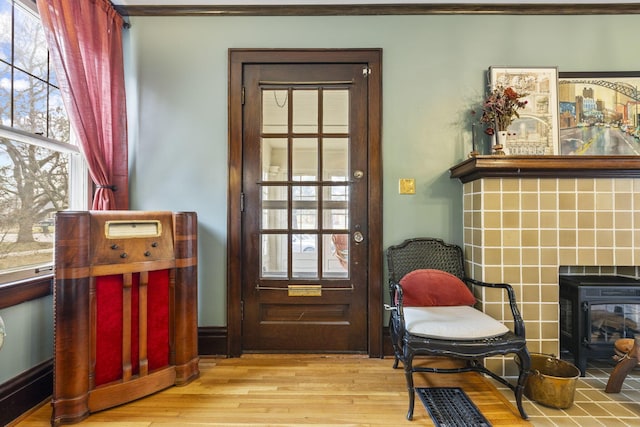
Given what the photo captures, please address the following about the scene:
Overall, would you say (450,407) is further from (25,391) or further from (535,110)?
(25,391)

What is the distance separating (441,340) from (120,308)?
179 cm

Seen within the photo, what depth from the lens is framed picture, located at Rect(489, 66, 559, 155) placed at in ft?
8.05

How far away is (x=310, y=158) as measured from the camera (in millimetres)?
2557

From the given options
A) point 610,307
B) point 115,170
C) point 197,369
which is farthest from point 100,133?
point 610,307

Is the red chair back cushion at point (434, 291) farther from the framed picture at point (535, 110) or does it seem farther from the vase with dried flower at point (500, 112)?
the framed picture at point (535, 110)

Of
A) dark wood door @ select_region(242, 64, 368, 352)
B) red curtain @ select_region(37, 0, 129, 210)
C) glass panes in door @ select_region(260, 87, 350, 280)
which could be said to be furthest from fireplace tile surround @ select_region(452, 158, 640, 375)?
red curtain @ select_region(37, 0, 129, 210)

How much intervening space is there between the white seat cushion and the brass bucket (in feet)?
1.21

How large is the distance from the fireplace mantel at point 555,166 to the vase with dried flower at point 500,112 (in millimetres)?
209

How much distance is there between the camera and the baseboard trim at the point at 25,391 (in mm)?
1700

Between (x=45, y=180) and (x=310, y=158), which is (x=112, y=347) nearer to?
(x=45, y=180)

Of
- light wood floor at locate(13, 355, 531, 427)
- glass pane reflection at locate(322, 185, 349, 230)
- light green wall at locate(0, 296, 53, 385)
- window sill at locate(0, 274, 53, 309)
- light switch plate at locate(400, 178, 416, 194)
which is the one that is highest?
light switch plate at locate(400, 178, 416, 194)

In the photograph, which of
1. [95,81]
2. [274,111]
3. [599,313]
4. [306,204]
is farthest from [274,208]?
[599,313]

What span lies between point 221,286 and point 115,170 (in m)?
1.15

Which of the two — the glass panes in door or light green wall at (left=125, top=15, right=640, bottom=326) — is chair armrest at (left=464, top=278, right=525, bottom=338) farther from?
the glass panes in door
